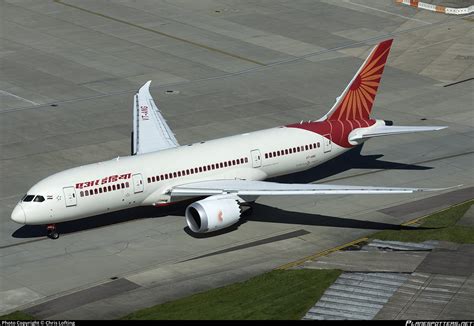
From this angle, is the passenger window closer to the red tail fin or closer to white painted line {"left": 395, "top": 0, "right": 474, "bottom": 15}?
the red tail fin

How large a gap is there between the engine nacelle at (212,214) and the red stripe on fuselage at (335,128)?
1022 centimetres

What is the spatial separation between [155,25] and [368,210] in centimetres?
4996

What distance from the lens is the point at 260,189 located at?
6631cm

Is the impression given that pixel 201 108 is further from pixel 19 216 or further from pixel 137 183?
pixel 19 216

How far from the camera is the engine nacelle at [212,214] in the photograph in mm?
64188

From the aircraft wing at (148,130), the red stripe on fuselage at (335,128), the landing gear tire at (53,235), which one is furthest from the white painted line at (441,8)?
the landing gear tire at (53,235)

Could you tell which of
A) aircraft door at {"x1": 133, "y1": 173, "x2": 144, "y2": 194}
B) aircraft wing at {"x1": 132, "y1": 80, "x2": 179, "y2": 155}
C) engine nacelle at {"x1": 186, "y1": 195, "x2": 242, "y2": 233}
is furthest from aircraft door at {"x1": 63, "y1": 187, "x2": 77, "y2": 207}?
aircraft wing at {"x1": 132, "y1": 80, "x2": 179, "y2": 155}

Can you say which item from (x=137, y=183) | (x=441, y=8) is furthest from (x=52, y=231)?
(x=441, y=8)

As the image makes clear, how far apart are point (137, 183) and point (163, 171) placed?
6.58 ft

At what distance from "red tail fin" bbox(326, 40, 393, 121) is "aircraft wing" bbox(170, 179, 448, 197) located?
33.7ft

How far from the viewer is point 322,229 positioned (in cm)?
6756

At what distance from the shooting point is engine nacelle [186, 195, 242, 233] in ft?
211

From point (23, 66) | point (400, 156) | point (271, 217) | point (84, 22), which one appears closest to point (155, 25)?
point (84, 22)

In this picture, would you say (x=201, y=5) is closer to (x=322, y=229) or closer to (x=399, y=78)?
(x=399, y=78)
